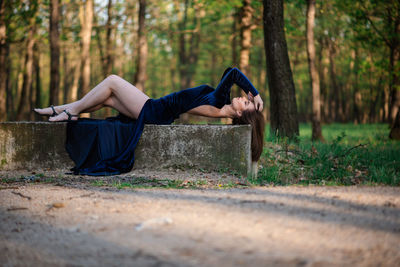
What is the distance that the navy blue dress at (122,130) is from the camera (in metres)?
5.54

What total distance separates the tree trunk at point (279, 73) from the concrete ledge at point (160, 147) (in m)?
3.00

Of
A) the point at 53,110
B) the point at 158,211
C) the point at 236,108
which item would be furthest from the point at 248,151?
the point at 53,110

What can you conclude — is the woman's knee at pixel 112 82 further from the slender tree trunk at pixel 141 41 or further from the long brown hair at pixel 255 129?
the slender tree trunk at pixel 141 41

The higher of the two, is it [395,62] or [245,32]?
[245,32]

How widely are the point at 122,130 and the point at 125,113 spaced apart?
1.35 ft

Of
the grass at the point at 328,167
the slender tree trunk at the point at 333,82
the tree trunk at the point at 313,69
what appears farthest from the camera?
the slender tree trunk at the point at 333,82

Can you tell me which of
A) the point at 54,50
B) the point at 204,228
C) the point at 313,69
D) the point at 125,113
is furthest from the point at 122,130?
the point at 54,50

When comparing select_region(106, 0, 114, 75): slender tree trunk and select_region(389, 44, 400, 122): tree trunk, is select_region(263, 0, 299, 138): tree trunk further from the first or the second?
select_region(106, 0, 114, 75): slender tree trunk

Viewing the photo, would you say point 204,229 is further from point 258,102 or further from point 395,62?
point 395,62

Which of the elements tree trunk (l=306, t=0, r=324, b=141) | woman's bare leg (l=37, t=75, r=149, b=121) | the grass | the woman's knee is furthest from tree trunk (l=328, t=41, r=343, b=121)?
the woman's knee

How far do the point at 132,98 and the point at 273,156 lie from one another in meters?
2.63

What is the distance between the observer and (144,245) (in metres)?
2.28

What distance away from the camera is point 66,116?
19.1 feet

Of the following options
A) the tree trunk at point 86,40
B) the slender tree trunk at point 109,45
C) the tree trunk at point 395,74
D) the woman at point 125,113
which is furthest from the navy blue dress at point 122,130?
the slender tree trunk at point 109,45
